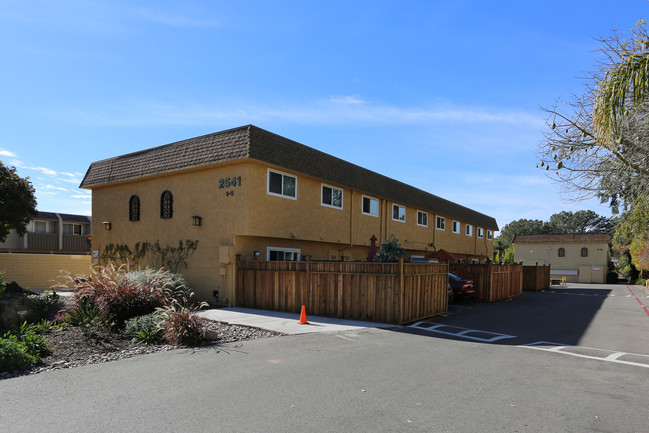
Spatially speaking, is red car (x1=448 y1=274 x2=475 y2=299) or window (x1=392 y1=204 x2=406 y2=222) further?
window (x1=392 y1=204 x2=406 y2=222)

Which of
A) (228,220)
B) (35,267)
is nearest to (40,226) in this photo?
(35,267)

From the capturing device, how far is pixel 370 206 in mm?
22031

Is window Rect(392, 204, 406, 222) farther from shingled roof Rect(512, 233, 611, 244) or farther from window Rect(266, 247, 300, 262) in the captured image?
shingled roof Rect(512, 233, 611, 244)

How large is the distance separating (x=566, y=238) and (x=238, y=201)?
52.4 metres

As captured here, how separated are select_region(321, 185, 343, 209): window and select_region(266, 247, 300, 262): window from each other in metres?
2.44

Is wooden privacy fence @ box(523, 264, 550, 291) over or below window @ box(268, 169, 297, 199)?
below

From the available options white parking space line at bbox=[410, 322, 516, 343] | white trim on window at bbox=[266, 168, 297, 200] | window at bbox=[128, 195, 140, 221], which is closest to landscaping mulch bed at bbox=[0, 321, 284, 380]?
white parking space line at bbox=[410, 322, 516, 343]

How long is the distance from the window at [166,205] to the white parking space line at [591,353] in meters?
13.4

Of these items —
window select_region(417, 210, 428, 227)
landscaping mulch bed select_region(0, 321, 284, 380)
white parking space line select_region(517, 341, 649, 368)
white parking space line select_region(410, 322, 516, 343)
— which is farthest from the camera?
window select_region(417, 210, 428, 227)

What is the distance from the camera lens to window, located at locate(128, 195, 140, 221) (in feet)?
62.4

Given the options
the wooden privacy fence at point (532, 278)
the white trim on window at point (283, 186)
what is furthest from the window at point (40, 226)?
the wooden privacy fence at point (532, 278)

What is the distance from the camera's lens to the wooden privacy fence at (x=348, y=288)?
40.5ft

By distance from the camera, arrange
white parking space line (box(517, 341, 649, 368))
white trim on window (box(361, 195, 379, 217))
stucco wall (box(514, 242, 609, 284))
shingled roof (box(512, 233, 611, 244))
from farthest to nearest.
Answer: shingled roof (box(512, 233, 611, 244)), stucco wall (box(514, 242, 609, 284)), white trim on window (box(361, 195, 379, 217)), white parking space line (box(517, 341, 649, 368))

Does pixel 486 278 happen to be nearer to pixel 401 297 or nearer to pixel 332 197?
pixel 332 197
